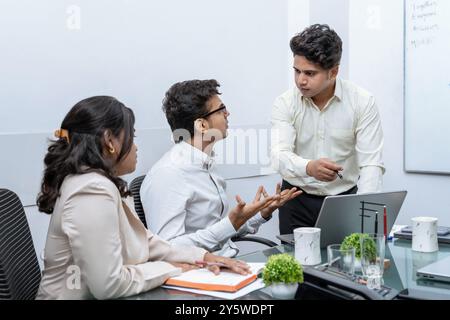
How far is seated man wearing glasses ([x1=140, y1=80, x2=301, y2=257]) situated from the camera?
71.6 inches

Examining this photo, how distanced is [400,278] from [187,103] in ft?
3.42

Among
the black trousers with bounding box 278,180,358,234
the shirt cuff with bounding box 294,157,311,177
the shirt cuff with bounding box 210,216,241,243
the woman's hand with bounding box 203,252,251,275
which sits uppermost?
the shirt cuff with bounding box 294,157,311,177

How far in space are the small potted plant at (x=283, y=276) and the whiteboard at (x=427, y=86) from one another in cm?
221

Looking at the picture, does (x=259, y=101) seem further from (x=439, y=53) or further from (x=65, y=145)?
(x=65, y=145)

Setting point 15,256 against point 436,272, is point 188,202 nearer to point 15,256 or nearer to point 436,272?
point 15,256

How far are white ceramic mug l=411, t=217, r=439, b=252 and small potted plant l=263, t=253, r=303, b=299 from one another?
728 millimetres

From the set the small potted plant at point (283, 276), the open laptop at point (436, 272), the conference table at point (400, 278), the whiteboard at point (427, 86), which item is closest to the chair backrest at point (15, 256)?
the conference table at point (400, 278)

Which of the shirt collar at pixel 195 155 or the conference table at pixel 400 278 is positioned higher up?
the shirt collar at pixel 195 155

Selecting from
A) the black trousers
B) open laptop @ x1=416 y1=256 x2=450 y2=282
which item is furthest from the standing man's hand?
open laptop @ x1=416 y1=256 x2=450 y2=282

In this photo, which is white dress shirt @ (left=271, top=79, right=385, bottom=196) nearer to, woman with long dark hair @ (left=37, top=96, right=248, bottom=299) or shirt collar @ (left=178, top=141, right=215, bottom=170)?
shirt collar @ (left=178, top=141, right=215, bottom=170)

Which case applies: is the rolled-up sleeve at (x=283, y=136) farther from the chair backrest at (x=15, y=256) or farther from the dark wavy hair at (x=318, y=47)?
the chair backrest at (x=15, y=256)

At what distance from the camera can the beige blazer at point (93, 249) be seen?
128 centimetres

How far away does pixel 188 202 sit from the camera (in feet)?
6.29

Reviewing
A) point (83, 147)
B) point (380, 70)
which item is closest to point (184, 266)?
point (83, 147)
